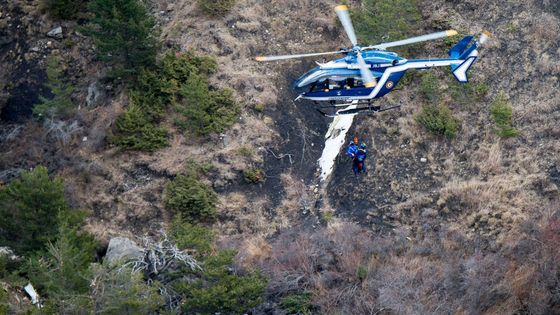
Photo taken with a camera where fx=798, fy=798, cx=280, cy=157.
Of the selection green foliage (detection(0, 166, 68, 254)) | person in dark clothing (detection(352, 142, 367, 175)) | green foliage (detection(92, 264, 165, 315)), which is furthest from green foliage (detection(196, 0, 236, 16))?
green foliage (detection(92, 264, 165, 315))

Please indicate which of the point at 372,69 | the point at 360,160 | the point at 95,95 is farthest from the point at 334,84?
the point at 95,95

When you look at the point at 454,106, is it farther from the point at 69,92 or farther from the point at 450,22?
the point at 69,92

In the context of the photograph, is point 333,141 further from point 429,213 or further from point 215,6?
point 215,6

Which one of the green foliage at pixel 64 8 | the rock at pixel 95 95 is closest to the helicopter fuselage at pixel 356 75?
the rock at pixel 95 95

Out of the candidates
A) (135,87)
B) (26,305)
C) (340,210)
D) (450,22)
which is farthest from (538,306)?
(135,87)

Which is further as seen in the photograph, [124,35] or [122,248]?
[124,35]

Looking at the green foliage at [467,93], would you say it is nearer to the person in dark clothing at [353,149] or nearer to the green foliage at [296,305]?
the person in dark clothing at [353,149]
